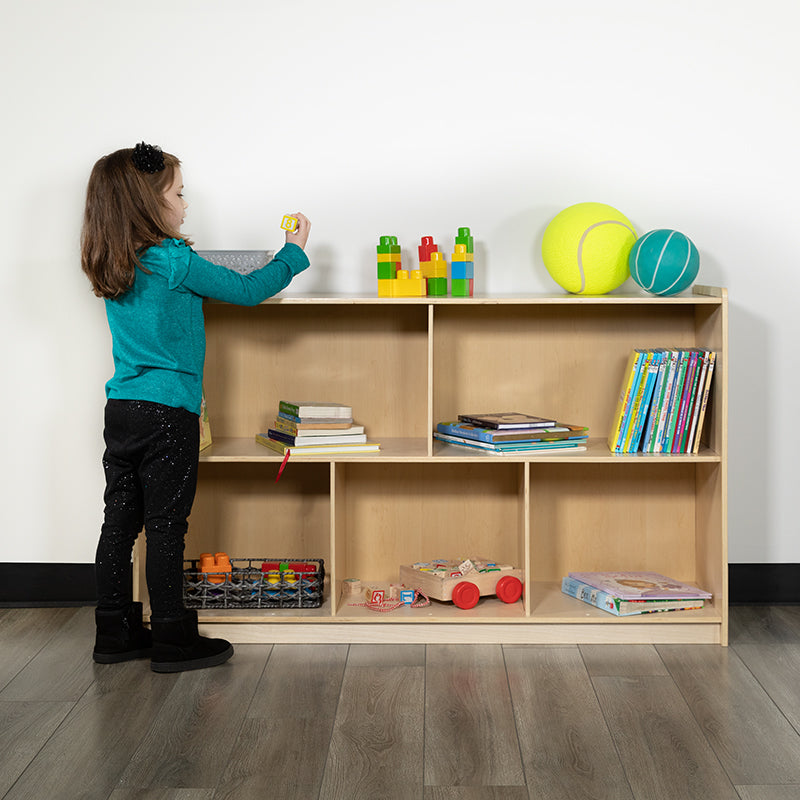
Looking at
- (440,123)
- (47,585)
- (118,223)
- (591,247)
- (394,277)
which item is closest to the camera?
(118,223)

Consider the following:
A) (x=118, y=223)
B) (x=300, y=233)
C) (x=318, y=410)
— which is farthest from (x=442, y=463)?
(x=118, y=223)

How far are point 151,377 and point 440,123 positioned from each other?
3.59 ft

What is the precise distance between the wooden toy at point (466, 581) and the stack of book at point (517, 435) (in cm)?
34

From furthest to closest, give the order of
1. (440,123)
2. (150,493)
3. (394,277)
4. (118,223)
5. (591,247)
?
(440,123)
(394,277)
(591,247)
(150,493)
(118,223)

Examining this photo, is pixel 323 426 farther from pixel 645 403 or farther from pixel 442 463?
pixel 645 403

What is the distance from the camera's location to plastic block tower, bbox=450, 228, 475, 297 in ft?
8.50

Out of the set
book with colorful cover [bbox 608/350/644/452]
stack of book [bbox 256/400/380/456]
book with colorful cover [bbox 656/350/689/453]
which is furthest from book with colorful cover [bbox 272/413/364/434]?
book with colorful cover [bbox 656/350/689/453]

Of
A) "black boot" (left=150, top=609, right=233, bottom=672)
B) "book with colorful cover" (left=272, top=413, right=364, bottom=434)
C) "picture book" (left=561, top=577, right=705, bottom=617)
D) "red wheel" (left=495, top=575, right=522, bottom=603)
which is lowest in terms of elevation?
"black boot" (left=150, top=609, right=233, bottom=672)

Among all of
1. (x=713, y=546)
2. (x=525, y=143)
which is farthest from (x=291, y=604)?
(x=525, y=143)

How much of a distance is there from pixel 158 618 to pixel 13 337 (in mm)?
1003

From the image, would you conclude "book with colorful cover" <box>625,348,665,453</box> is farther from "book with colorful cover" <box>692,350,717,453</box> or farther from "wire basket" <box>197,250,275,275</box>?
"wire basket" <box>197,250,275,275</box>

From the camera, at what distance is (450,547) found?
285 cm

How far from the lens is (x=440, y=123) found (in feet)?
9.14

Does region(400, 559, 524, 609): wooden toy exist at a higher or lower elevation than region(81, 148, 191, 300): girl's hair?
lower
